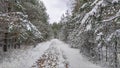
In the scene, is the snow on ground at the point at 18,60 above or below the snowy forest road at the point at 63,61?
above

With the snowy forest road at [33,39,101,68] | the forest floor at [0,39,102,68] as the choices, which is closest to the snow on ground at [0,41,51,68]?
the forest floor at [0,39,102,68]

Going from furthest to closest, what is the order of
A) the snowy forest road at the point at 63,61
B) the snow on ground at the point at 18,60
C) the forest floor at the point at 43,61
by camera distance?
the snowy forest road at the point at 63,61 → the forest floor at the point at 43,61 → the snow on ground at the point at 18,60

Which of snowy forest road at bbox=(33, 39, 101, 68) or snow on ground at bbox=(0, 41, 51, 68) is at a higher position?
snow on ground at bbox=(0, 41, 51, 68)

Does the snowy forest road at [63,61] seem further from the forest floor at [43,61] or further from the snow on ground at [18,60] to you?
the snow on ground at [18,60]

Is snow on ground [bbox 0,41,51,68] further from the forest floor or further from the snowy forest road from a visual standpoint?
the snowy forest road

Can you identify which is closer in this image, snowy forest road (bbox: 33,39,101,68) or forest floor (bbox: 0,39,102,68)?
forest floor (bbox: 0,39,102,68)

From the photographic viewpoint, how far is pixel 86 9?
5.11 meters

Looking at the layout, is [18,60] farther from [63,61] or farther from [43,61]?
[63,61]

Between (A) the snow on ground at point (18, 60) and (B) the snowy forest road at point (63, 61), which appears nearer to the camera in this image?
(A) the snow on ground at point (18, 60)

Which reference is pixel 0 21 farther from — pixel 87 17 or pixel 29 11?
pixel 29 11

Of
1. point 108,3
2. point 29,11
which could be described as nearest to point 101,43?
point 108,3

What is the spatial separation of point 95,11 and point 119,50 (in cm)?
634

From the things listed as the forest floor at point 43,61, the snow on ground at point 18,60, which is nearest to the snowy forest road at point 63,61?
the forest floor at point 43,61

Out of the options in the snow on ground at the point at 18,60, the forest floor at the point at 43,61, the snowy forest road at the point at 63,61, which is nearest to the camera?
the snow on ground at the point at 18,60
